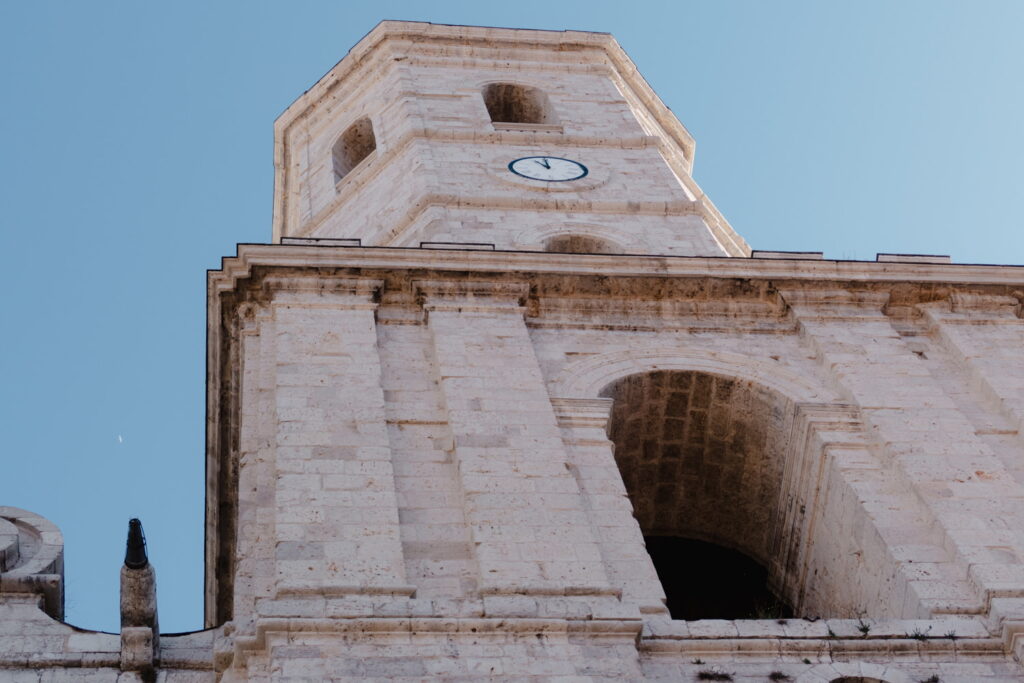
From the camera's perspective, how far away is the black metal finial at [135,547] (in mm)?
12969

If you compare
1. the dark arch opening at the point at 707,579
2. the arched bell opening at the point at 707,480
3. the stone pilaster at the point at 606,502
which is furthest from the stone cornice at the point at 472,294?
the dark arch opening at the point at 707,579

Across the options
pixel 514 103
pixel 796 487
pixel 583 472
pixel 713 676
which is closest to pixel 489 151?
pixel 514 103

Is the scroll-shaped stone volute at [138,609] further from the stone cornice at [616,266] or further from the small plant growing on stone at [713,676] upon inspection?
the stone cornice at [616,266]

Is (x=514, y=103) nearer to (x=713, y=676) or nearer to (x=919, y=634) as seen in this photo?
(x=919, y=634)

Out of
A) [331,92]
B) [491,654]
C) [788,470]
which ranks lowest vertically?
[491,654]

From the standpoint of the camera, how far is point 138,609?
504 inches

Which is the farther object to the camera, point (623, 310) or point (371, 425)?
point (623, 310)

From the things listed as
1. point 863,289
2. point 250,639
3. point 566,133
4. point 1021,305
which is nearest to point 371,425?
point 250,639

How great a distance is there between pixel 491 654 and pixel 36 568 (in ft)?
13.2

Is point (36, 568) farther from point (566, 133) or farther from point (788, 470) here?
point (566, 133)

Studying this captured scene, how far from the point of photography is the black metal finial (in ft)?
42.5

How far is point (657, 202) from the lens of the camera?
23219 mm

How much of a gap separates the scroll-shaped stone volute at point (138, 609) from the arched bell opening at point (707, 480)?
18.3 feet

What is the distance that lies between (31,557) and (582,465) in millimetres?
4581
